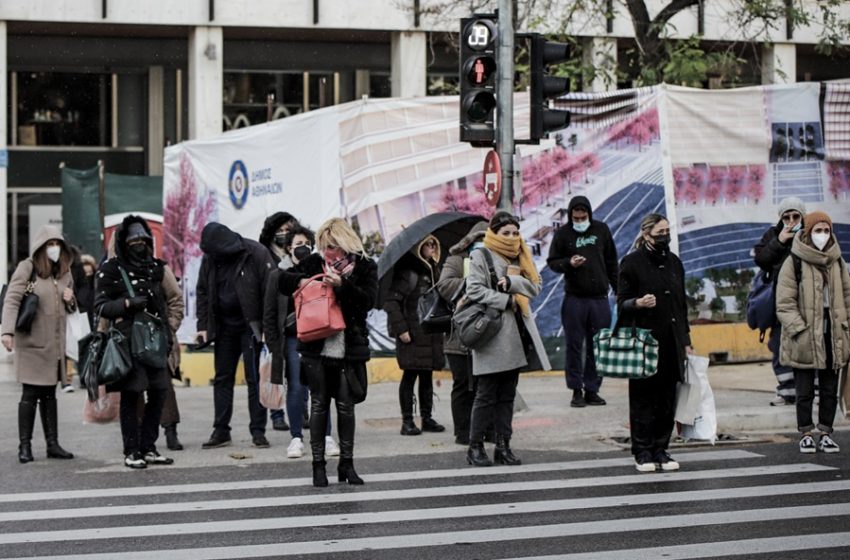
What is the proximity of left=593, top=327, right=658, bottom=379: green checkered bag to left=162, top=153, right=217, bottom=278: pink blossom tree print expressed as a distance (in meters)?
8.15

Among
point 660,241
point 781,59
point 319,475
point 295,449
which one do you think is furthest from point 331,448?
point 781,59

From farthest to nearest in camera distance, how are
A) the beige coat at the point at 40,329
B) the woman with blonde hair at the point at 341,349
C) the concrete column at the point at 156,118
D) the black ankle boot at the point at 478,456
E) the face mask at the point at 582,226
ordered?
1. the concrete column at the point at 156,118
2. the face mask at the point at 582,226
3. the beige coat at the point at 40,329
4. the black ankle boot at the point at 478,456
5. the woman with blonde hair at the point at 341,349

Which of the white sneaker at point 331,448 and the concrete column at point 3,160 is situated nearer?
the white sneaker at point 331,448

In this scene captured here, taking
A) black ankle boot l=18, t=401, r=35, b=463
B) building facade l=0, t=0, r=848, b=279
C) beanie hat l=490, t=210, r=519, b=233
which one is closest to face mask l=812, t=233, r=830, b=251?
beanie hat l=490, t=210, r=519, b=233

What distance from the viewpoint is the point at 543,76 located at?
12867mm

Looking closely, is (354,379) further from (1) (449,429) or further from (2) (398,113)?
(2) (398,113)

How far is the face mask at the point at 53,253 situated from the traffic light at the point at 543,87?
419cm

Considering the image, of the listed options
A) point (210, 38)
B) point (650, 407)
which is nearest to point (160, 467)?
point (650, 407)

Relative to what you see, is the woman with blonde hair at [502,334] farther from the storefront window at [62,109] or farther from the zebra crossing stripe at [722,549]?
the storefront window at [62,109]

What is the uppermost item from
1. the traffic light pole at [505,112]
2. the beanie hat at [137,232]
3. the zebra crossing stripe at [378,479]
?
the traffic light pole at [505,112]

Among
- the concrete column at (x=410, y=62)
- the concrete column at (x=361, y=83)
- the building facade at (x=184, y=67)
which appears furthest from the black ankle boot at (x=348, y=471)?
the concrete column at (x=361, y=83)

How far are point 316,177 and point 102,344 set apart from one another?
5.25m

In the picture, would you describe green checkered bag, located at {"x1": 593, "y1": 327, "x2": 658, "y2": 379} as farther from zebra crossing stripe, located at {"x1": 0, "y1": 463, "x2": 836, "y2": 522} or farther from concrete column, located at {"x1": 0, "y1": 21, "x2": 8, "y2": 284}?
concrete column, located at {"x1": 0, "y1": 21, "x2": 8, "y2": 284}

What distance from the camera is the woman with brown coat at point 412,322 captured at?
39.7ft
